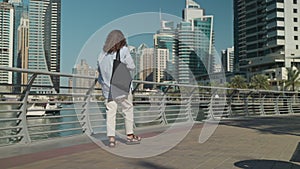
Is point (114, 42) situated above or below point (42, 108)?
above

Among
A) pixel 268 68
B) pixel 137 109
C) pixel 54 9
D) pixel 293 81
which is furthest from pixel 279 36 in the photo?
pixel 137 109

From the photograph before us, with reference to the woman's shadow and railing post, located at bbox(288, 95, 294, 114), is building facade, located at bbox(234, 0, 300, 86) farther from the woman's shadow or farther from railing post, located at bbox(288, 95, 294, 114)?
the woman's shadow

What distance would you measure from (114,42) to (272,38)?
316ft

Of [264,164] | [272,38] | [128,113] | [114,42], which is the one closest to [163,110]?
[128,113]

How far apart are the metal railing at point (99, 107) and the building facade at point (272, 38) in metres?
76.9

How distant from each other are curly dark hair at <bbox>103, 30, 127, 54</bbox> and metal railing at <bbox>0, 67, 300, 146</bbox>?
1.16 meters

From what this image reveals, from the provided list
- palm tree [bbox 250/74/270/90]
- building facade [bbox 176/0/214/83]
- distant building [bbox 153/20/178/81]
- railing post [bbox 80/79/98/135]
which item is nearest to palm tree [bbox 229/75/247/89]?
palm tree [bbox 250/74/270/90]

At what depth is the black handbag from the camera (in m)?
5.71

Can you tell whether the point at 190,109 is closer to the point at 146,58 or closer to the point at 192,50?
the point at 192,50

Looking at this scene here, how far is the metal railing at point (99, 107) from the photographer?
19.5 ft

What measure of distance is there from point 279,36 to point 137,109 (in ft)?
300

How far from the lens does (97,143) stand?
21.2ft

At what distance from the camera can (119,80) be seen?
18.9 feet

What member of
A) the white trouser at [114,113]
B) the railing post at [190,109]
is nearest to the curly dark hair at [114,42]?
the white trouser at [114,113]
